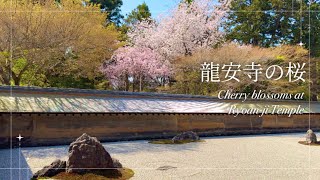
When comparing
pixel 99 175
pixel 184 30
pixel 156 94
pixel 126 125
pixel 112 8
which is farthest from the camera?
pixel 112 8

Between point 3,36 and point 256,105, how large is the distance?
29.0 ft

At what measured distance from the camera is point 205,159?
16.9 feet

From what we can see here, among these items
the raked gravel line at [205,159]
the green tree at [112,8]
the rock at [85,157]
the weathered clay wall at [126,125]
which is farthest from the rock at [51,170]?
the green tree at [112,8]

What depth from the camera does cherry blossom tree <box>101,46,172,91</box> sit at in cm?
1417

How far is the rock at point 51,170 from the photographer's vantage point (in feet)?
12.0

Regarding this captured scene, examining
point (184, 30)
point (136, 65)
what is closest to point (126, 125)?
point (136, 65)

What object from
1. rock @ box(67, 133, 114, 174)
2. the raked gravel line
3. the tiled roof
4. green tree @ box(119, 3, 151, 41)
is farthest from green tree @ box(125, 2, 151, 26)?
rock @ box(67, 133, 114, 174)

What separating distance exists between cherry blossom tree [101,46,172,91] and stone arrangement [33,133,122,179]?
10364mm

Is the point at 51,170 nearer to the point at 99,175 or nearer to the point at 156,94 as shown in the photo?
the point at 99,175

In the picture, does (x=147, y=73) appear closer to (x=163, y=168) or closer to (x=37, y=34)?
(x=37, y=34)

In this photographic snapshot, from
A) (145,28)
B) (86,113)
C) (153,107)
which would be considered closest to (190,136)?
(153,107)

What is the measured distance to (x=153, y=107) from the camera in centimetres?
800

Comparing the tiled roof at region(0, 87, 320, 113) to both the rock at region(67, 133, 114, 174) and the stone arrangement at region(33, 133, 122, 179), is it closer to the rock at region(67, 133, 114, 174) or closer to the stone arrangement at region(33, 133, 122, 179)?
the stone arrangement at region(33, 133, 122, 179)

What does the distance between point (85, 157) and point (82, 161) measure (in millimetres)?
62
